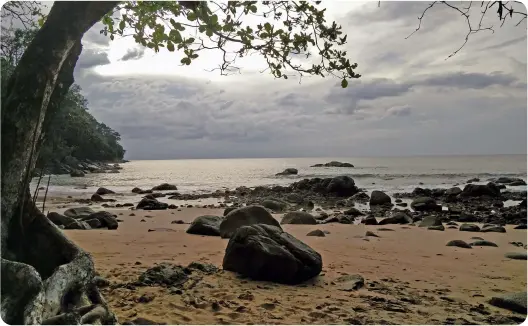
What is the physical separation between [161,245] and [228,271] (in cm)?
358

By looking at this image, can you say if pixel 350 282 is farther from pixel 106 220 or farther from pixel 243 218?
pixel 106 220

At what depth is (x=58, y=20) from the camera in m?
4.54

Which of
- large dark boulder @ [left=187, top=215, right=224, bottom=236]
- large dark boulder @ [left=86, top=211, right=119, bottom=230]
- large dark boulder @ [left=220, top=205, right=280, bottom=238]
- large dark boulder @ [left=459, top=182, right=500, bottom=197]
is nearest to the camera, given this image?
large dark boulder @ [left=220, top=205, right=280, bottom=238]

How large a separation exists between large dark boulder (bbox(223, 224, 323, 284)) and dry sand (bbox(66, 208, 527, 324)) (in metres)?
0.22

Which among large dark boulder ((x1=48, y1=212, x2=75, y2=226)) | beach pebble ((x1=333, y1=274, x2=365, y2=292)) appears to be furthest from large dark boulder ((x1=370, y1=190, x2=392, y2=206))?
beach pebble ((x1=333, y1=274, x2=365, y2=292))

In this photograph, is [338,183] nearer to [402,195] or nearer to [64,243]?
[402,195]

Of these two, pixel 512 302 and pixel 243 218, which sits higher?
pixel 243 218

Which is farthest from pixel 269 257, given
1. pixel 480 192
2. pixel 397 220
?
pixel 480 192

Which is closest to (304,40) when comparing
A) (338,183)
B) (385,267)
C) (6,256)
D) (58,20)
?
(58,20)

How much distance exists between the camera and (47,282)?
4.45 meters

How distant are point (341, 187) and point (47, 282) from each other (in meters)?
30.7

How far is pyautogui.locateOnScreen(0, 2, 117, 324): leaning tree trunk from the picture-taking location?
4.07m

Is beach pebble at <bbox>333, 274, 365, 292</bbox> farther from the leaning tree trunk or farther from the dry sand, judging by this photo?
the leaning tree trunk

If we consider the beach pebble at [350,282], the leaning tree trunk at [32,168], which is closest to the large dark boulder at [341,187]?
the beach pebble at [350,282]
